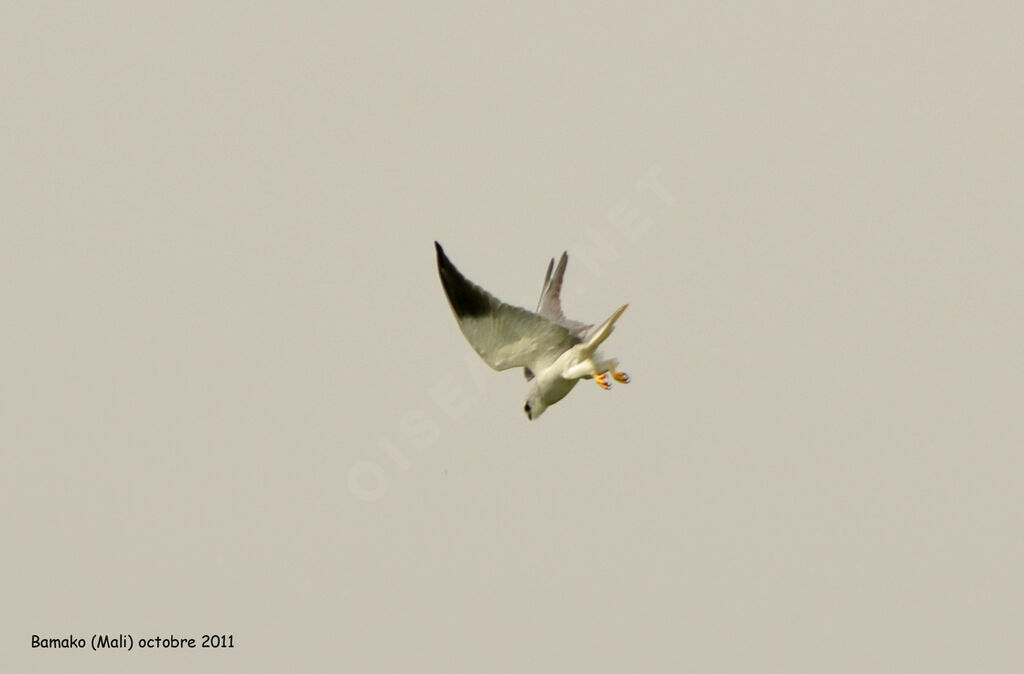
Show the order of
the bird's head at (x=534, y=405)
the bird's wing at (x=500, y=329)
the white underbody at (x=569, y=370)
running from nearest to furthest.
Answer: the bird's wing at (x=500, y=329)
the white underbody at (x=569, y=370)
the bird's head at (x=534, y=405)

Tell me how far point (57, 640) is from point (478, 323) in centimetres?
960

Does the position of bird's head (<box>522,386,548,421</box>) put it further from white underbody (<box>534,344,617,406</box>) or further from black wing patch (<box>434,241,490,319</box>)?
black wing patch (<box>434,241,490,319</box>)

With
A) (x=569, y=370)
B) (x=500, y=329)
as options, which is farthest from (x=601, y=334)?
(x=500, y=329)

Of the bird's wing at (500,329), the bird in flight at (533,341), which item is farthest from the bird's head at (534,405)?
the bird's wing at (500,329)

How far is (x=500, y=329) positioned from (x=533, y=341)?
606mm

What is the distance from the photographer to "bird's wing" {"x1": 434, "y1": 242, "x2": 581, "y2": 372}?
13.7 m

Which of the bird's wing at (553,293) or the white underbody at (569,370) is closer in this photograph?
the white underbody at (569,370)

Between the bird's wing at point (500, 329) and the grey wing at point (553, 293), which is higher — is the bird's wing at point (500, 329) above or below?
below

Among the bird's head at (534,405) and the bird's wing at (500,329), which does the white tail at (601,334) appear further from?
the bird's head at (534,405)

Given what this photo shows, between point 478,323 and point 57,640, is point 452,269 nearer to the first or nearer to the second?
point 478,323

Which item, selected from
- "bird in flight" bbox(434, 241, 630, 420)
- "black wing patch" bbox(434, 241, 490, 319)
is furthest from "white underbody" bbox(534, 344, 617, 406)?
"black wing patch" bbox(434, 241, 490, 319)

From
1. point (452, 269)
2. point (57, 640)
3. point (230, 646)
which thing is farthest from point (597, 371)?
point (57, 640)

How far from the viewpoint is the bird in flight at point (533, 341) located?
13.9m

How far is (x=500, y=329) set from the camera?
14.4 meters
